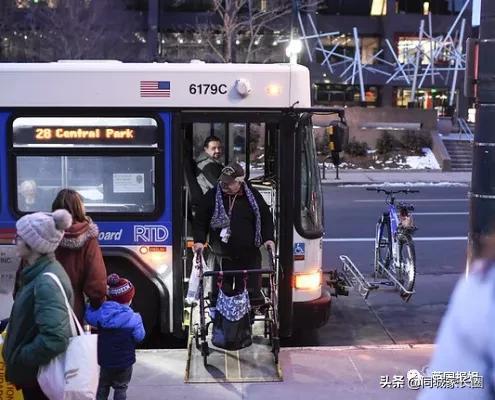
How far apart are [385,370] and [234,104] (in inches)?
105

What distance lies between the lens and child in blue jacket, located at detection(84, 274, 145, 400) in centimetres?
420

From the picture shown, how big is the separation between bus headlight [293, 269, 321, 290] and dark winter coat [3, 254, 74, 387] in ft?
11.2

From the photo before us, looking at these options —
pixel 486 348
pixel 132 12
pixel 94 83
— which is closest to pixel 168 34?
pixel 132 12

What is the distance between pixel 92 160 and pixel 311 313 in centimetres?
250

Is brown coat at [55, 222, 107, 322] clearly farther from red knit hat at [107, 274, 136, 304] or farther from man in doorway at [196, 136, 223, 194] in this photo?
man in doorway at [196, 136, 223, 194]

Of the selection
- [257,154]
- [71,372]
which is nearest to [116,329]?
[71,372]

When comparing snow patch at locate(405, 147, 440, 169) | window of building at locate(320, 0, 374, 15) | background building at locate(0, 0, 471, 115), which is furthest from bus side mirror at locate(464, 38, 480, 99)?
window of building at locate(320, 0, 374, 15)

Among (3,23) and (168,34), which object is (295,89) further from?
(168,34)

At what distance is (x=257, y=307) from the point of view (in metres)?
6.21

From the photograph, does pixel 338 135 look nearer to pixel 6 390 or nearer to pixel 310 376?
pixel 310 376

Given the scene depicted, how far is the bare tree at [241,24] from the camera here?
94.8 ft

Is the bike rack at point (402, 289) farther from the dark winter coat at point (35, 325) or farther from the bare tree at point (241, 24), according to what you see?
the bare tree at point (241, 24)

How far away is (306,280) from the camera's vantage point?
6.49 m

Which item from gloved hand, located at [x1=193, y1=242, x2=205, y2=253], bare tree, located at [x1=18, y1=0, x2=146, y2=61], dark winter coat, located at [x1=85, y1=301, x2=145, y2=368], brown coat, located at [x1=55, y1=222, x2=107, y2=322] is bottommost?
dark winter coat, located at [x1=85, y1=301, x2=145, y2=368]
